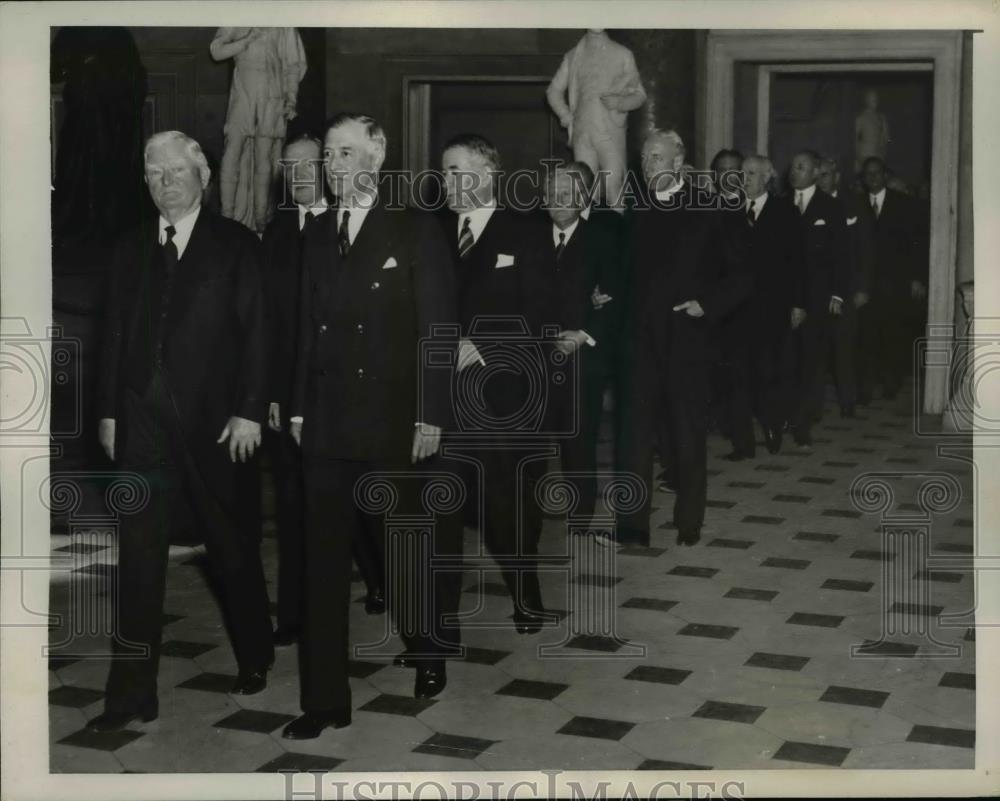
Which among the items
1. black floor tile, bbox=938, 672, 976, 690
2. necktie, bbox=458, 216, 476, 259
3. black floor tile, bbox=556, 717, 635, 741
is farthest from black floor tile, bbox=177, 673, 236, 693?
black floor tile, bbox=938, 672, 976, 690

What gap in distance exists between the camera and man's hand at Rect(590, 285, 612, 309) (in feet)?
22.3

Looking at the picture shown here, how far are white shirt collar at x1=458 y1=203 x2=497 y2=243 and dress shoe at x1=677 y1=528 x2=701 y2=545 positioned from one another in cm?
142

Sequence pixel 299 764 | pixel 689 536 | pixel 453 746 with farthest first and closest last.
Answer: pixel 689 536 < pixel 453 746 < pixel 299 764

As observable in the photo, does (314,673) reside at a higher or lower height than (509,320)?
lower

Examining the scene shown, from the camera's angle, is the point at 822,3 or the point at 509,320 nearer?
the point at 822,3

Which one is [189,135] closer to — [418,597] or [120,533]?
[120,533]

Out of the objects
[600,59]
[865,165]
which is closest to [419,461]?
[600,59]

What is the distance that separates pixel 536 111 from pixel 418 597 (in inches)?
72.3

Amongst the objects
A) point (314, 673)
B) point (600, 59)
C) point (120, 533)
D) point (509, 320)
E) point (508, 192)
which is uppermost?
point (600, 59)

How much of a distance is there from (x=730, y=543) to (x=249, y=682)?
1.98m

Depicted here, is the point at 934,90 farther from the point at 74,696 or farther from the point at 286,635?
the point at 74,696

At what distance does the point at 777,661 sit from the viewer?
22.4 feet

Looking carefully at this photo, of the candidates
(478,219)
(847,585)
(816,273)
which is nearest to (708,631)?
(847,585)

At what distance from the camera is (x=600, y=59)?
6465 mm
